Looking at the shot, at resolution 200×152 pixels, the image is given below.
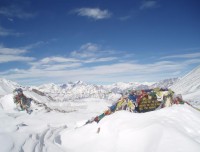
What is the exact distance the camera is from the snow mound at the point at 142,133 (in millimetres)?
11742

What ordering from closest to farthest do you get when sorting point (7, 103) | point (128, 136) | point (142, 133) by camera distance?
point (142, 133) < point (128, 136) < point (7, 103)

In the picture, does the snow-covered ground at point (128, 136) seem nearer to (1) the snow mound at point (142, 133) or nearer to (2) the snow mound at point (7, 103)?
(1) the snow mound at point (142, 133)

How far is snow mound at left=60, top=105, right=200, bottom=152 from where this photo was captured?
1174cm

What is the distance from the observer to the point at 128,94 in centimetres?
2080

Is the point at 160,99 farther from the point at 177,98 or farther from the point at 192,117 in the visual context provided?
the point at 192,117

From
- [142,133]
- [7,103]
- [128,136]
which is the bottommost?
[128,136]

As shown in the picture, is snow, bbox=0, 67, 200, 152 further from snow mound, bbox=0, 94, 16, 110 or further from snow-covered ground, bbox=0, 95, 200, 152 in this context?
snow mound, bbox=0, 94, 16, 110

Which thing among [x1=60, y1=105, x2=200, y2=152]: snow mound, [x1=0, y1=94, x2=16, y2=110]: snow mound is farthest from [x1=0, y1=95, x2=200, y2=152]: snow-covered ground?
[x1=0, y1=94, x2=16, y2=110]: snow mound

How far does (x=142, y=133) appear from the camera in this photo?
13500mm

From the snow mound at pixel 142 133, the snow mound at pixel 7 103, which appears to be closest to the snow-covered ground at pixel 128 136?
the snow mound at pixel 142 133

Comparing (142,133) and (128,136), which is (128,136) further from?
(142,133)

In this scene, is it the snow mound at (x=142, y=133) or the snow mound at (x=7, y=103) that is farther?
the snow mound at (x=7, y=103)

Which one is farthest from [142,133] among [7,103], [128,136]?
[7,103]

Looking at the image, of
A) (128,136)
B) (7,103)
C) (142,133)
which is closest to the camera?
(142,133)
